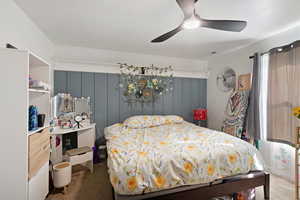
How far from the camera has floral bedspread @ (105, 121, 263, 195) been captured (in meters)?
1.33

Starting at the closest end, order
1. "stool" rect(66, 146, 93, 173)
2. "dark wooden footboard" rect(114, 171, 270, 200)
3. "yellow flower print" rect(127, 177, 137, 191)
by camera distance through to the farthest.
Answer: "yellow flower print" rect(127, 177, 137, 191) → "dark wooden footboard" rect(114, 171, 270, 200) → "stool" rect(66, 146, 93, 173)

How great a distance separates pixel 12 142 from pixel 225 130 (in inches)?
135

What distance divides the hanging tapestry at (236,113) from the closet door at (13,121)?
3.27 m

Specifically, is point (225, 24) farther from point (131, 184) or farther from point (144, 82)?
point (144, 82)

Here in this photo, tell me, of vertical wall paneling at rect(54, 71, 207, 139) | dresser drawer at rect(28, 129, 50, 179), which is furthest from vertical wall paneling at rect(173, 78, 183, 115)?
dresser drawer at rect(28, 129, 50, 179)

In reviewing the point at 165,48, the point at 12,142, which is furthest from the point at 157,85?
the point at 12,142

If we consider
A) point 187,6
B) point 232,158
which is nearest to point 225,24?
point 187,6

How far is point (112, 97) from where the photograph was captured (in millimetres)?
3277

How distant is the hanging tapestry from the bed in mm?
1099

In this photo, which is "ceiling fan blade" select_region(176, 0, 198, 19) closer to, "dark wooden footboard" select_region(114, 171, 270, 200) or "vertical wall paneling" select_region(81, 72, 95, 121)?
"dark wooden footboard" select_region(114, 171, 270, 200)

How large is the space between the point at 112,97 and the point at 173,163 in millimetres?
2219

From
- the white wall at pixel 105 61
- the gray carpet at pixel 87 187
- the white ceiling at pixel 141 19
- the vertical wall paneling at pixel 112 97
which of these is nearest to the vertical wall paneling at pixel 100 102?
the vertical wall paneling at pixel 112 97

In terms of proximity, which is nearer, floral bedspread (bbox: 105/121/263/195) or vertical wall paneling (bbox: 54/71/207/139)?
floral bedspread (bbox: 105/121/263/195)

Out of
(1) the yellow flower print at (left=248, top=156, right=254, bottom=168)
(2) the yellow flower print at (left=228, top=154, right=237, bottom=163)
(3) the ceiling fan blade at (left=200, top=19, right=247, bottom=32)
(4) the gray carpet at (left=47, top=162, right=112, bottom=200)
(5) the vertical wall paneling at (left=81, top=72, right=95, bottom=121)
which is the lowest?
(4) the gray carpet at (left=47, top=162, right=112, bottom=200)
